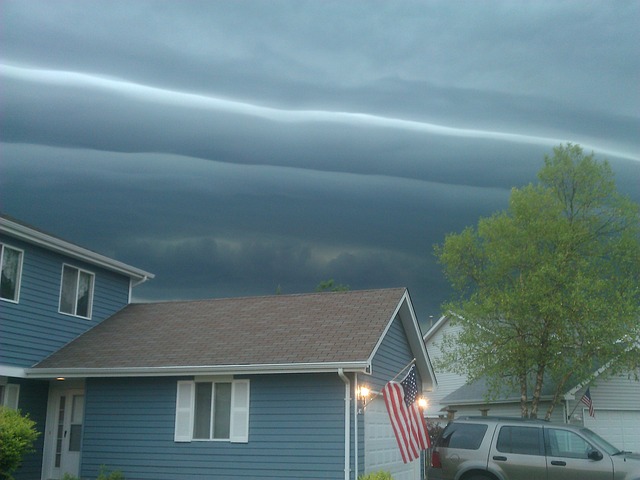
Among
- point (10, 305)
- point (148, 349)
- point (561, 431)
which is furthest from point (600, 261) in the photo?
point (10, 305)

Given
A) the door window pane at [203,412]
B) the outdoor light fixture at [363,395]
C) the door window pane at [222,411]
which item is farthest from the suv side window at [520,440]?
the door window pane at [203,412]

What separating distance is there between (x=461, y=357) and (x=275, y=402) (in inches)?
401

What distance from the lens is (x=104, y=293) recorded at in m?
20.2

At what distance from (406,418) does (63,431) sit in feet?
27.9

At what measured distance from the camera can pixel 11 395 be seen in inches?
663

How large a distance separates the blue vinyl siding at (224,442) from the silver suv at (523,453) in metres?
2.30

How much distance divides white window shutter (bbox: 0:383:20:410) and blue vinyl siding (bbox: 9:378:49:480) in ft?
0.38

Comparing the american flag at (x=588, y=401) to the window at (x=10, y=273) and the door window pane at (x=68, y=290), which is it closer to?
the door window pane at (x=68, y=290)

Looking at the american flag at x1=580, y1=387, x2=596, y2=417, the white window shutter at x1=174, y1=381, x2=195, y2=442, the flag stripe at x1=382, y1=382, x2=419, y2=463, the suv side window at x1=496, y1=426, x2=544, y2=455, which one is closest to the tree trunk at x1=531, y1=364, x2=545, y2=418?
the american flag at x1=580, y1=387, x2=596, y2=417

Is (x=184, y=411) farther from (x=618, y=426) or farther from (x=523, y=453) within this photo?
(x=618, y=426)

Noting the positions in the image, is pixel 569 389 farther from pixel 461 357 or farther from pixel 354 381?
pixel 354 381

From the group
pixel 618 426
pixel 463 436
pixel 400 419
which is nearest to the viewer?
pixel 463 436

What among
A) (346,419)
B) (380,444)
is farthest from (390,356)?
(346,419)

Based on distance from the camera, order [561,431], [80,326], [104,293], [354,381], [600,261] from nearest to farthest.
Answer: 1. [561,431]
2. [354,381]
3. [80,326]
4. [104,293]
5. [600,261]
